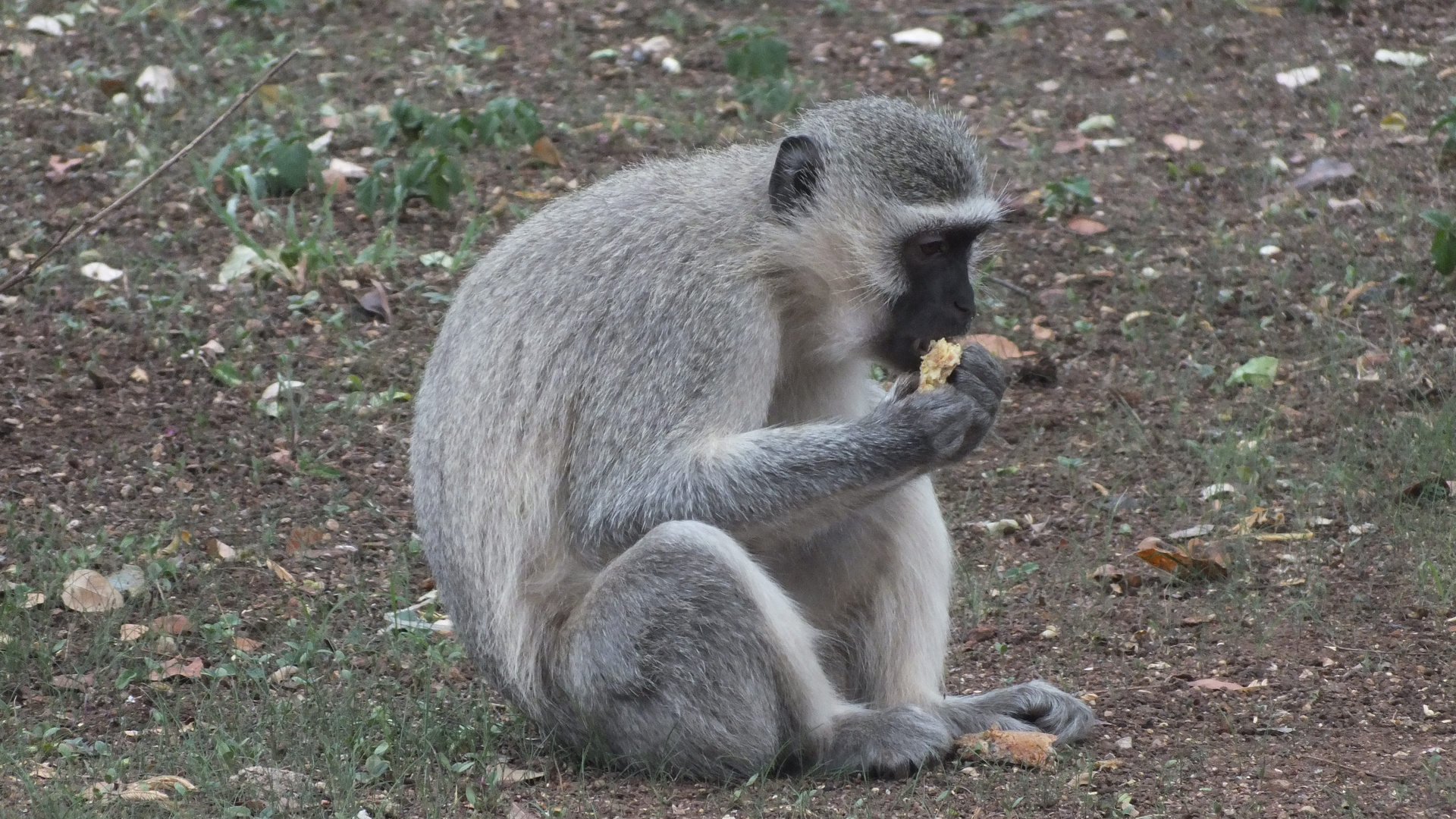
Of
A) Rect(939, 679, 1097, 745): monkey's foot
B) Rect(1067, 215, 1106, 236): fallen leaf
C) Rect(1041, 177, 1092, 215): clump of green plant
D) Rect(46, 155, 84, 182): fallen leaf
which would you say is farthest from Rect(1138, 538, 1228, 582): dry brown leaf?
Rect(46, 155, 84, 182): fallen leaf

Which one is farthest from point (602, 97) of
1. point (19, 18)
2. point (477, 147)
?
point (19, 18)

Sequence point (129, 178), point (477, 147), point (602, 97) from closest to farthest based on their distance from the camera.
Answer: point (129, 178) → point (477, 147) → point (602, 97)

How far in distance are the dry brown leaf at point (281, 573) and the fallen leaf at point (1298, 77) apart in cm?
613

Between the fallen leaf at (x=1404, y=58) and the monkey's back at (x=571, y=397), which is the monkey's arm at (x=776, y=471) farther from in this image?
the fallen leaf at (x=1404, y=58)

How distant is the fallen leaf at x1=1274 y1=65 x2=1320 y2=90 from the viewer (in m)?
9.08

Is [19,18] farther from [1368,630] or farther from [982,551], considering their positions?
[1368,630]

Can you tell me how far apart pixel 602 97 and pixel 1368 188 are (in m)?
3.90

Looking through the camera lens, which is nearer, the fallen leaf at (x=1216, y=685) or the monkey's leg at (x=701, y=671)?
the monkey's leg at (x=701, y=671)

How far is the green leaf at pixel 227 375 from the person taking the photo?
258 inches

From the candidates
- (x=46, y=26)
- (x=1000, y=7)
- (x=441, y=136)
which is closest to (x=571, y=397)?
(x=441, y=136)

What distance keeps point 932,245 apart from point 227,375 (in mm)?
3269

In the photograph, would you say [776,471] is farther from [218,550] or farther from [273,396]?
[273,396]

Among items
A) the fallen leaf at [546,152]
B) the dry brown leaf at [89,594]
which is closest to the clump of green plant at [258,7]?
the fallen leaf at [546,152]

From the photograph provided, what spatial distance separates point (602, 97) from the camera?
9016 mm
